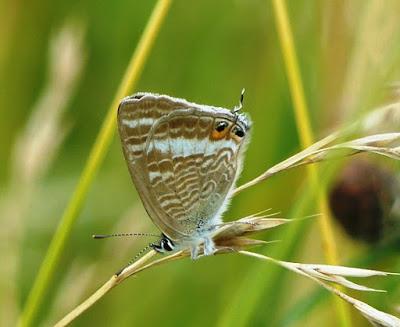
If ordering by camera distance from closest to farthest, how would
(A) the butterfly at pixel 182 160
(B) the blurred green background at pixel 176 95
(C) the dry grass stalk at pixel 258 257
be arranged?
(C) the dry grass stalk at pixel 258 257, (A) the butterfly at pixel 182 160, (B) the blurred green background at pixel 176 95

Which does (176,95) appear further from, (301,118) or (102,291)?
(102,291)

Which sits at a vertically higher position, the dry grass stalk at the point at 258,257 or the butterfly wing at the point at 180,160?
the butterfly wing at the point at 180,160

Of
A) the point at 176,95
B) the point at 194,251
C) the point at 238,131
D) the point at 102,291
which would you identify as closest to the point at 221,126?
the point at 238,131

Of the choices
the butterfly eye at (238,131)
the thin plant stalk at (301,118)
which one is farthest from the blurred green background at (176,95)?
the butterfly eye at (238,131)

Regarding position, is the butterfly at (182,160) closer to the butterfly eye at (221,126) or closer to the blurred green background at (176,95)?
the butterfly eye at (221,126)

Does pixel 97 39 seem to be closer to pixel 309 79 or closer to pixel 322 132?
pixel 309 79

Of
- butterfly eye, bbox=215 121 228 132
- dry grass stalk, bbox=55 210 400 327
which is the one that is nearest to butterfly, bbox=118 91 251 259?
butterfly eye, bbox=215 121 228 132

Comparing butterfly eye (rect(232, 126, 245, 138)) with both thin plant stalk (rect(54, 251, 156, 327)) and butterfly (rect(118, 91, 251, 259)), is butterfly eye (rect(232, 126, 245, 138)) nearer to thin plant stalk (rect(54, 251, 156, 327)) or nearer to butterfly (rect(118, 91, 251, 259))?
butterfly (rect(118, 91, 251, 259))

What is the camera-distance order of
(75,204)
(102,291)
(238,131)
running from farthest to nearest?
(238,131), (75,204), (102,291)
